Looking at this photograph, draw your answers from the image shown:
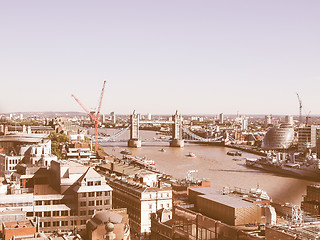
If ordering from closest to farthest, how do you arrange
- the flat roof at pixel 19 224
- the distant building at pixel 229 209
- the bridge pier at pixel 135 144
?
the distant building at pixel 229 209 < the flat roof at pixel 19 224 < the bridge pier at pixel 135 144

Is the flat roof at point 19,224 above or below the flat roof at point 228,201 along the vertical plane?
below

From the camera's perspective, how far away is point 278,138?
237 feet

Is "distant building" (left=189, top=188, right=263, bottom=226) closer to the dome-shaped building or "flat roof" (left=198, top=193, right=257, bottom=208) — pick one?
"flat roof" (left=198, top=193, right=257, bottom=208)

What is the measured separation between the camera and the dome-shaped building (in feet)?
237

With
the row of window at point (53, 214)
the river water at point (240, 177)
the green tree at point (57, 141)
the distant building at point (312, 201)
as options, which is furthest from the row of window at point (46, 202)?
the green tree at point (57, 141)

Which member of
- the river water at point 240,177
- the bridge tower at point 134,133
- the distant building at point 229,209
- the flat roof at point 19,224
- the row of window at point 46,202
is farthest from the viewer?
the bridge tower at point 134,133

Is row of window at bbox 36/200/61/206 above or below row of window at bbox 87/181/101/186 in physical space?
below

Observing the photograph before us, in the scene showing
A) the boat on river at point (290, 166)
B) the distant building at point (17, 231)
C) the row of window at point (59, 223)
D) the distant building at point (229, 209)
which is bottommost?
the boat on river at point (290, 166)

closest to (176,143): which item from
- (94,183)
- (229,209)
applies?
(94,183)

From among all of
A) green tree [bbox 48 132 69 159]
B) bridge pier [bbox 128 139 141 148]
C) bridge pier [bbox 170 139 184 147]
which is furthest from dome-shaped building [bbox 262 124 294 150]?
green tree [bbox 48 132 69 159]

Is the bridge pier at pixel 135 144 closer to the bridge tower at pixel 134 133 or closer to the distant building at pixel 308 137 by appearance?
the bridge tower at pixel 134 133

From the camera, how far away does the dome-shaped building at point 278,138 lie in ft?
237

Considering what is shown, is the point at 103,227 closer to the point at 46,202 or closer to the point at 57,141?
the point at 46,202

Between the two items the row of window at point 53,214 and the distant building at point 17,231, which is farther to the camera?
the row of window at point 53,214
